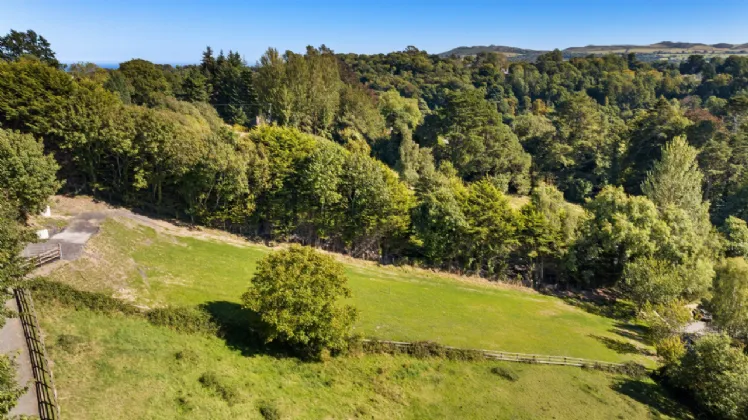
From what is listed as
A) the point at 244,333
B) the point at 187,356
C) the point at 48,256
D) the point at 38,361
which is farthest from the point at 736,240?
the point at 48,256

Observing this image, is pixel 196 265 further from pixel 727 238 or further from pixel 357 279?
pixel 727 238

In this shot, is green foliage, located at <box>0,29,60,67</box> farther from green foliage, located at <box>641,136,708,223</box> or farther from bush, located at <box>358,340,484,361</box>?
green foliage, located at <box>641,136,708,223</box>

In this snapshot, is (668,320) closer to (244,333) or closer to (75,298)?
(244,333)

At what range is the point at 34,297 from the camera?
27.7 meters

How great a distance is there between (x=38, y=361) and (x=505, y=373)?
3292 cm

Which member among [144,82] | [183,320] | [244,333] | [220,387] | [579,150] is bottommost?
[220,387]

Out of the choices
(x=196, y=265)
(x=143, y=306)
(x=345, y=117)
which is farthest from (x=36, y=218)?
(x=345, y=117)

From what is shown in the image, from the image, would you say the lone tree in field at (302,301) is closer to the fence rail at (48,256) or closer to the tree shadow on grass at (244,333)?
the tree shadow on grass at (244,333)

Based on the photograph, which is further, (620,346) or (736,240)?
(736,240)

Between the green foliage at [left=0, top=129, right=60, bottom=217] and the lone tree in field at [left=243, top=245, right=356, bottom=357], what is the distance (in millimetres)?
22086

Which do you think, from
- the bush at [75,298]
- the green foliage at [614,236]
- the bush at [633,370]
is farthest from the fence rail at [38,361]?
the green foliage at [614,236]

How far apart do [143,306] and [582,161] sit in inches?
3961

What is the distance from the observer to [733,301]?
4503 centimetres

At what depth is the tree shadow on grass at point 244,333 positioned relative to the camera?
1241 inches
